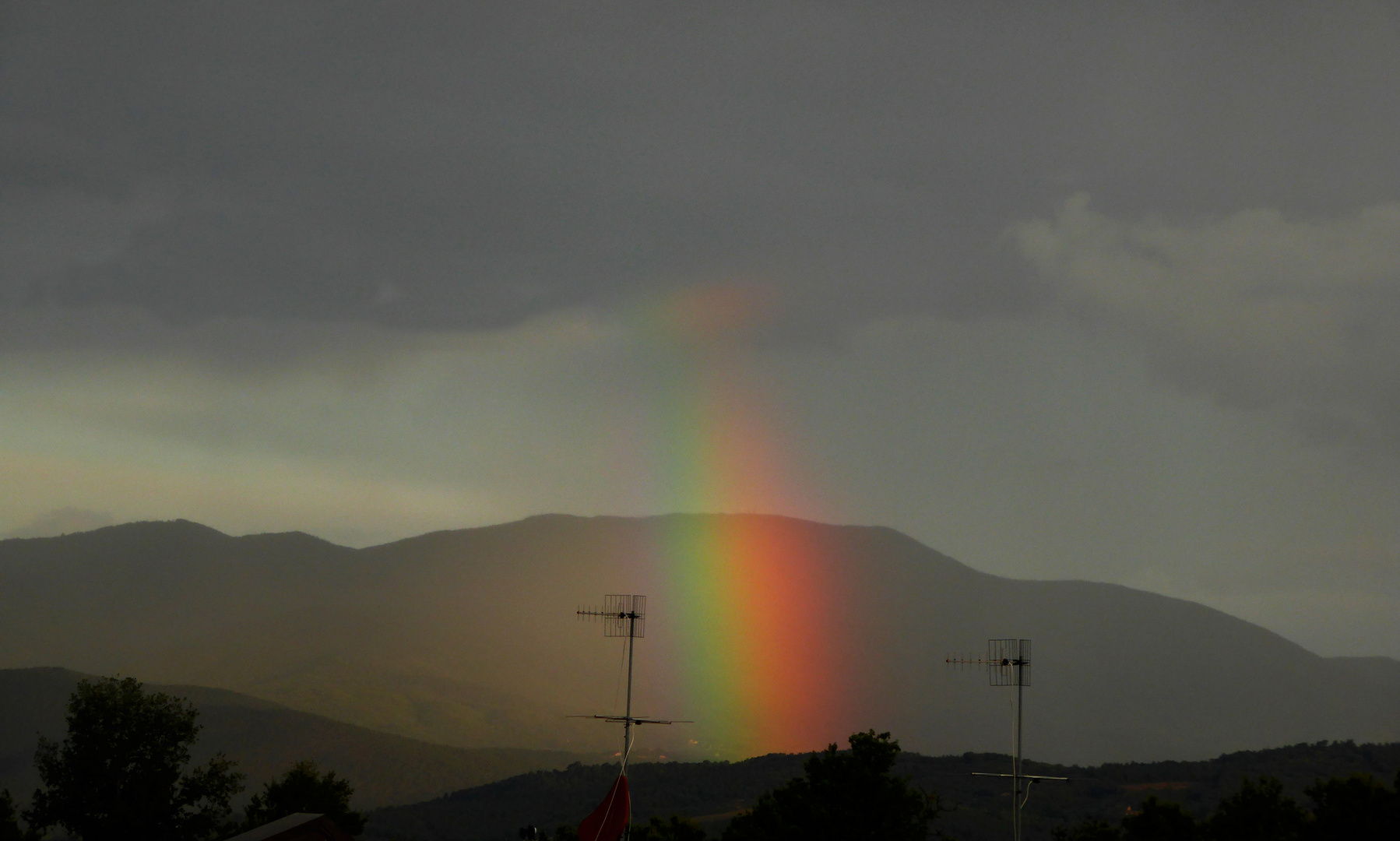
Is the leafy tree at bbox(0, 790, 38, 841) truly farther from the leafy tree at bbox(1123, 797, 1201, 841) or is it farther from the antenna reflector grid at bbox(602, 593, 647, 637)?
the leafy tree at bbox(1123, 797, 1201, 841)

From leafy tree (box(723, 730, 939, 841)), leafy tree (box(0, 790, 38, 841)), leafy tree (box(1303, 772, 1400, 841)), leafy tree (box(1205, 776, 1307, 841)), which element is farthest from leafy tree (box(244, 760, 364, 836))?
leafy tree (box(1303, 772, 1400, 841))

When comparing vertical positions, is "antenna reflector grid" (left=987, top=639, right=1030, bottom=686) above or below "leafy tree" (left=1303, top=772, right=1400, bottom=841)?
above

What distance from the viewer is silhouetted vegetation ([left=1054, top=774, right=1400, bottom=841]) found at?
2296 inches

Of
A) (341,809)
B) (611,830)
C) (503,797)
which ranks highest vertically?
(611,830)

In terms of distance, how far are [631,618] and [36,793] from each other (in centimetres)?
4383

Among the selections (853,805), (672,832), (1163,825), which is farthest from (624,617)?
(1163,825)

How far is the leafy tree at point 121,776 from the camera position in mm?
66062

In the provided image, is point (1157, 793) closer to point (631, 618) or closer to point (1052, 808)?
point (1052, 808)

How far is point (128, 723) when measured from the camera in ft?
221

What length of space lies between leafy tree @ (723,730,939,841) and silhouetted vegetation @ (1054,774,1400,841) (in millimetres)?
12228

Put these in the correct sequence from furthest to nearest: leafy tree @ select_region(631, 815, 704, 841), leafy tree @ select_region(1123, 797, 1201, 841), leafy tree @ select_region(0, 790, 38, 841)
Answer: leafy tree @ select_region(1123, 797, 1201, 841) < leafy tree @ select_region(0, 790, 38, 841) < leafy tree @ select_region(631, 815, 704, 841)

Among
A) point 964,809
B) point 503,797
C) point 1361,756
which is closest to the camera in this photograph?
point 964,809

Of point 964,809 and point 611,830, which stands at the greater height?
point 611,830

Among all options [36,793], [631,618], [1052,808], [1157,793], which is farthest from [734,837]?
[1157,793]
